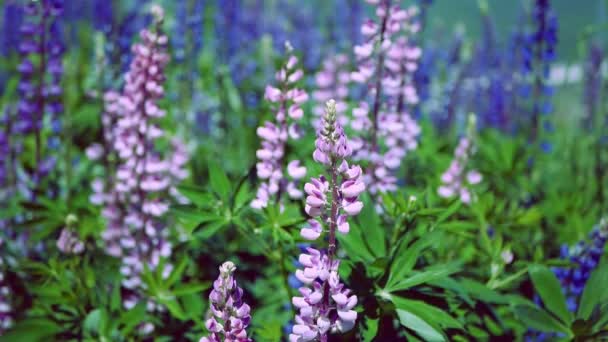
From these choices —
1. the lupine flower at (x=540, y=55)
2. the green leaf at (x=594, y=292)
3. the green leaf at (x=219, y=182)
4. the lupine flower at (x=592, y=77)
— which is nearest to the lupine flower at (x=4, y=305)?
the green leaf at (x=219, y=182)

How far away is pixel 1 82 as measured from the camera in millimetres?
4727

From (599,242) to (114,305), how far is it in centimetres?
146

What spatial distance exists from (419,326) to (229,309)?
1.47 ft

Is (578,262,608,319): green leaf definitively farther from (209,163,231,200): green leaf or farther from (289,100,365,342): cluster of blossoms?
(209,163,231,200): green leaf

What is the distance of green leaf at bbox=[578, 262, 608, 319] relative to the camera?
1.52m

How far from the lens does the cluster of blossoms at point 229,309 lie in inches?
44.4

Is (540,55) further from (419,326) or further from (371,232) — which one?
(419,326)

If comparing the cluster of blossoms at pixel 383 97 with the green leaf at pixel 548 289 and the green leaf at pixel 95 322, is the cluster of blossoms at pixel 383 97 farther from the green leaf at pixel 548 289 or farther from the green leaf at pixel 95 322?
the green leaf at pixel 95 322

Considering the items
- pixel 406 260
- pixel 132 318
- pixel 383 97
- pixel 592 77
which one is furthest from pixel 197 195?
pixel 592 77

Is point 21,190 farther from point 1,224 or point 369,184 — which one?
point 369,184

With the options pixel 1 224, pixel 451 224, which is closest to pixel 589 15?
pixel 451 224

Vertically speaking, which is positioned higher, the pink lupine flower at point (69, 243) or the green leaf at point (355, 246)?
the green leaf at point (355, 246)

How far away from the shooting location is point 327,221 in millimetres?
1199

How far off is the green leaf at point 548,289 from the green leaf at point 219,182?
863 millimetres
